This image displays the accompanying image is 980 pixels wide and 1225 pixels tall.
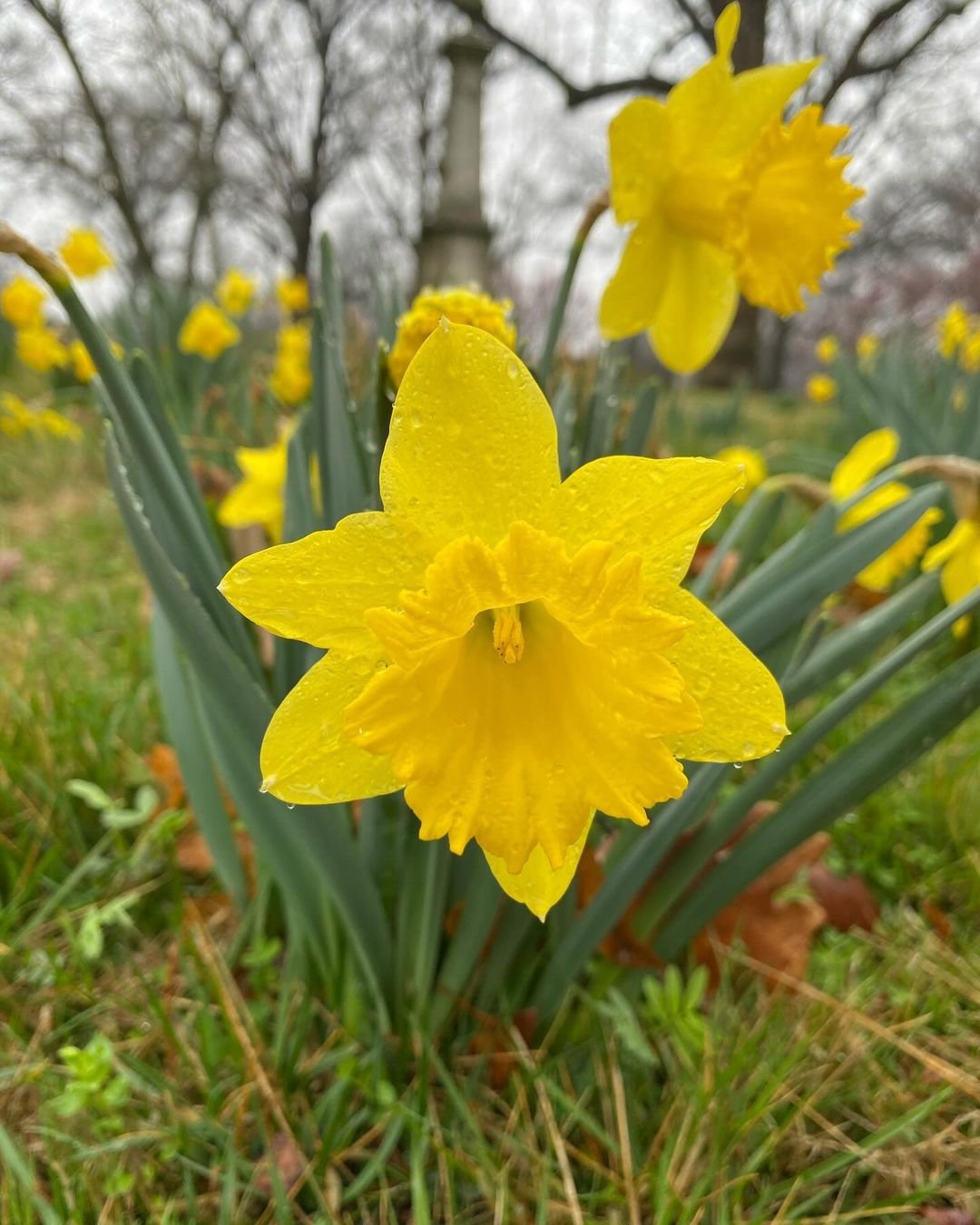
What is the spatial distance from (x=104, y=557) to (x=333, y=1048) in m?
2.72

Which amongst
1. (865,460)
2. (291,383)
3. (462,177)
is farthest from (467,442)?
(462,177)

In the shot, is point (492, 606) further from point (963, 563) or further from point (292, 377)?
point (292, 377)

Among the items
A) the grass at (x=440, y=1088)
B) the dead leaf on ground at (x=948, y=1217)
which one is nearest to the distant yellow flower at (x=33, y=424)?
the grass at (x=440, y=1088)

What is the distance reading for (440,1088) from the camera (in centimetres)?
95

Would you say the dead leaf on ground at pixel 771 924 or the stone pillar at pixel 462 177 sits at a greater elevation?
the stone pillar at pixel 462 177

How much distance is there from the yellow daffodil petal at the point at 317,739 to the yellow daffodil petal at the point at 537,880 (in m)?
0.14

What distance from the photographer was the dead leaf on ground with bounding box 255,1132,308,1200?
83cm

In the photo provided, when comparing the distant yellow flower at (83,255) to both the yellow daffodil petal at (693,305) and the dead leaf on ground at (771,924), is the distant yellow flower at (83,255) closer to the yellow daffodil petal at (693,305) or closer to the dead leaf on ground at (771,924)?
the yellow daffodil petal at (693,305)

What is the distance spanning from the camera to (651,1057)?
2.87ft

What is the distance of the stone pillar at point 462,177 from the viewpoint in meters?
7.92

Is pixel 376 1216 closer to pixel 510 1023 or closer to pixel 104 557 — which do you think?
pixel 510 1023

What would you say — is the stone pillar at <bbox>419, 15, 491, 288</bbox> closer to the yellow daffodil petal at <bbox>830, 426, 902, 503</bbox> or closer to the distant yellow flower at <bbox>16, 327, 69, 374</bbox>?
the distant yellow flower at <bbox>16, 327, 69, 374</bbox>

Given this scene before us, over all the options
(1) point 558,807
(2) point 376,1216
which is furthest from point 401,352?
(2) point 376,1216

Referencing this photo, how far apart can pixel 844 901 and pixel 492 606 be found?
964 mm
